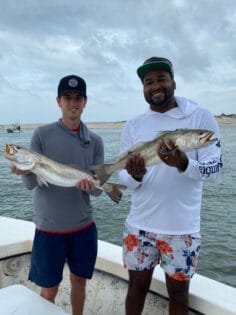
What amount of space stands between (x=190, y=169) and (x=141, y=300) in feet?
4.42

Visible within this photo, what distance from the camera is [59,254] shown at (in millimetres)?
3693

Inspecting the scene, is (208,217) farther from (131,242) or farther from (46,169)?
(46,169)

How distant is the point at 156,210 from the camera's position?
10.9 ft

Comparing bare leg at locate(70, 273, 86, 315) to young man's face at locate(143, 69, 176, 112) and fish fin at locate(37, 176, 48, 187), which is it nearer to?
fish fin at locate(37, 176, 48, 187)

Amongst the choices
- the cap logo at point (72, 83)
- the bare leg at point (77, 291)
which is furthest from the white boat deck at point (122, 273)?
the cap logo at point (72, 83)

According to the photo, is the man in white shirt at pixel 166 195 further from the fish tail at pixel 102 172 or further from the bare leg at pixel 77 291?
the bare leg at pixel 77 291

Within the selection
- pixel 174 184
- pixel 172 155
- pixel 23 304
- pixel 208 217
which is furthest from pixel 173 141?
pixel 208 217

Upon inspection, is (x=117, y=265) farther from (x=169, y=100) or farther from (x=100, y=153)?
(x=169, y=100)

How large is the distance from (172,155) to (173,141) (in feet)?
0.38

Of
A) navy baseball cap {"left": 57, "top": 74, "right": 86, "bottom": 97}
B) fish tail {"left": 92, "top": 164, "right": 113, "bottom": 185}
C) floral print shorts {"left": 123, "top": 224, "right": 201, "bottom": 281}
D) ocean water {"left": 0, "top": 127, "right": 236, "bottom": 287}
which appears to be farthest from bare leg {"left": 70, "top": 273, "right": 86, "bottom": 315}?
ocean water {"left": 0, "top": 127, "right": 236, "bottom": 287}

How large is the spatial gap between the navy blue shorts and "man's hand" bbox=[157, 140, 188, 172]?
118 centimetres

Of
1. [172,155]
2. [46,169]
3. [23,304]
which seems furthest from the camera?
[46,169]

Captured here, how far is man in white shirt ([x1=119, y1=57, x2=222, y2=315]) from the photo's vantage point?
324cm

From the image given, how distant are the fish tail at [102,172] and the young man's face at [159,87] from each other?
0.75 metres
